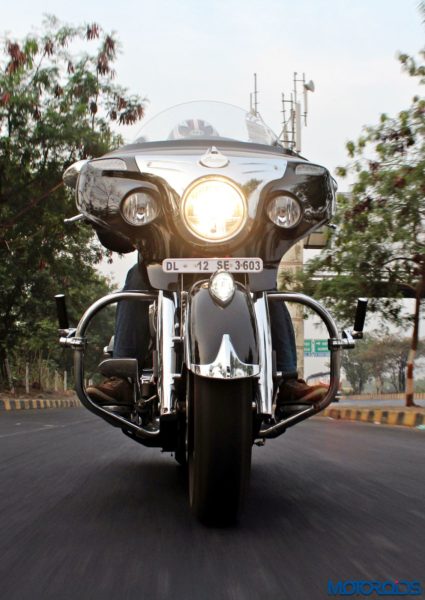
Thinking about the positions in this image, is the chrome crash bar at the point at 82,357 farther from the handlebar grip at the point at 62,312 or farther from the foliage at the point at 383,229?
the foliage at the point at 383,229

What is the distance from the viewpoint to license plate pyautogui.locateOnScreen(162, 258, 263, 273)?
3768 mm

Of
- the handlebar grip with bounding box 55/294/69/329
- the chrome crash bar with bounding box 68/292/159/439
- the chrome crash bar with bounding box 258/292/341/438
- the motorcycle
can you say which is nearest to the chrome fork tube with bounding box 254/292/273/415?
the motorcycle

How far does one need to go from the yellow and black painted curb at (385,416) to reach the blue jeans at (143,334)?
37.9 feet

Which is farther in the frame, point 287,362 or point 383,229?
point 383,229

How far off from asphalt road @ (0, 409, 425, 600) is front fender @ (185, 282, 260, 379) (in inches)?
23.5

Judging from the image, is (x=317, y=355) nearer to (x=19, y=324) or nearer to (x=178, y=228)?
(x=19, y=324)

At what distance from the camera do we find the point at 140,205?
13.2 ft

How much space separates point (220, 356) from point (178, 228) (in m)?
0.74

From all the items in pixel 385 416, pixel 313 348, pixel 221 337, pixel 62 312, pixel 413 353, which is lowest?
pixel 385 416

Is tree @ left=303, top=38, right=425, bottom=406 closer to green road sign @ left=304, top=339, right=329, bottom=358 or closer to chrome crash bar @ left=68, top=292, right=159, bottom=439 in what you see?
chrome crash bar @ left=68, top=292, right=159, bottom=439

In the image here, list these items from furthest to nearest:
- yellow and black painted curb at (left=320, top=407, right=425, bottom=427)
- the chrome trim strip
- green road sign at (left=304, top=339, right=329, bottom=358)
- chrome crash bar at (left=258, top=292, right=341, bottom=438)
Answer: green road sign at (left=304, top=339, right=329, bottom=358)
yellow and black painted curb at (left=320, top=407, right=425, bottom=427)
chrome crash bar at (left=258, top=292, right=341, bottom=438)
the chrome trim strip

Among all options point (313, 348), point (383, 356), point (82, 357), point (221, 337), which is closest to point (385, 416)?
point (82, 357)

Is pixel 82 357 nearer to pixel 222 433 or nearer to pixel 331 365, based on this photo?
pixel 222 433

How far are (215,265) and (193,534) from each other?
101 centimetres
